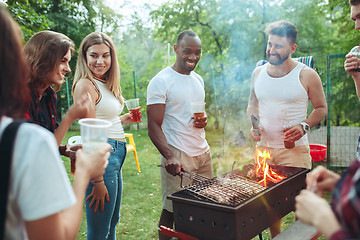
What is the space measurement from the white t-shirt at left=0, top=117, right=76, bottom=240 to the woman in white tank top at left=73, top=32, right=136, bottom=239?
1293mm

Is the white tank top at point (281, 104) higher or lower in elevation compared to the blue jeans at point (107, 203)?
higher

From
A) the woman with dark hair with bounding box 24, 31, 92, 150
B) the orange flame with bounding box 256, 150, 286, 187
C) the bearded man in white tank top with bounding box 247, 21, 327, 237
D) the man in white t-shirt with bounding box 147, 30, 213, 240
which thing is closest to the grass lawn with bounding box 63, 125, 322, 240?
the orange flame with bounding box 256, 150, 286, 187

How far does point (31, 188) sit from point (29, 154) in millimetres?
122

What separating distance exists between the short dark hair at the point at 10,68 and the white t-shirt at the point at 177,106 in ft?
6.57

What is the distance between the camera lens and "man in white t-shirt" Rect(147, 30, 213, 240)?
306cm

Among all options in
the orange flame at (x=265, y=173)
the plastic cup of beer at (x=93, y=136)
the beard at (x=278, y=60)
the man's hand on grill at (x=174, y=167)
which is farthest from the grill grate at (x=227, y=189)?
the beard at (x=278, y=60)

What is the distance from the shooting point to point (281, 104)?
3236mm

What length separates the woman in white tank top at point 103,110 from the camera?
245 centimetres

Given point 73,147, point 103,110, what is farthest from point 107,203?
point 103,110

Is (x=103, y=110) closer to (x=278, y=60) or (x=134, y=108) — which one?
(x=134, y=108)

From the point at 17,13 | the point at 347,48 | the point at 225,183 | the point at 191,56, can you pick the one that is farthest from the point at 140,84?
the point at 225,183

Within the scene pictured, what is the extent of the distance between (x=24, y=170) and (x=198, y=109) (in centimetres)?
211

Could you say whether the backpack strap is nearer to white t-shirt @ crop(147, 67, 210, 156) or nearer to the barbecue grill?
the barbecue grill

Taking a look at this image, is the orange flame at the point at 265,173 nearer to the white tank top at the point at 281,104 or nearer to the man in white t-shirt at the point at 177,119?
the white tank top at the point at 281,104
